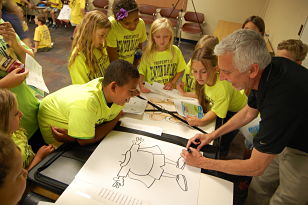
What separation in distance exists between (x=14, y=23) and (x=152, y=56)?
178 cm

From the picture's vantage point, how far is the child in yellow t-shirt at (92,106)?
4.15 feet

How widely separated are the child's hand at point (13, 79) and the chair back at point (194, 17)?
553cm

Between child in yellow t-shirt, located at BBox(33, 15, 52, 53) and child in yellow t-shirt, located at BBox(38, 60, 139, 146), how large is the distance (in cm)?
387

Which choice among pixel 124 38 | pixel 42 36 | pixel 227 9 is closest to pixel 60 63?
pixel 42 36

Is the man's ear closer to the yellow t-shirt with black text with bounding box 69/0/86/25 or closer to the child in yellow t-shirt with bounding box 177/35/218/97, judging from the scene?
the child in yellow t-shirt with bounding box 177/35/218/97

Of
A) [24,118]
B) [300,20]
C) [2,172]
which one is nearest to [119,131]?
[24,118]

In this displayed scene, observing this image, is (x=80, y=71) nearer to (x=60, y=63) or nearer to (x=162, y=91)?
(x=162, y=91)

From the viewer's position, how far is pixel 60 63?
179 inches

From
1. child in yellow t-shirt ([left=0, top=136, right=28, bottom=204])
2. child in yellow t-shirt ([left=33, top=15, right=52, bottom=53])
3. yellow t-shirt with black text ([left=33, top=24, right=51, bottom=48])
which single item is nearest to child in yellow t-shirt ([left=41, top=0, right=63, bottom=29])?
Answer: child in yellow t-shirt ([left=33, top=15, right=52, bottom=53])

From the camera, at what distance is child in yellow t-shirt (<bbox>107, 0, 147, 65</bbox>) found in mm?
2035

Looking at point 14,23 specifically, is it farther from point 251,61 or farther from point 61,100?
point 251,61

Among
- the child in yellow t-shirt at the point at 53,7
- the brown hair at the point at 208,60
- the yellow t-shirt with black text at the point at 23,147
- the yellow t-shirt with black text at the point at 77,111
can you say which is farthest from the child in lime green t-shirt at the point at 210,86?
the child in yellow t-shirt at the point at 53,7

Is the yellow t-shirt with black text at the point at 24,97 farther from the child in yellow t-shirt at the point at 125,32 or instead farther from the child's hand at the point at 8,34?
the child in yellow t-shirt at the point at 125,32

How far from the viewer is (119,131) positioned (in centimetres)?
141
